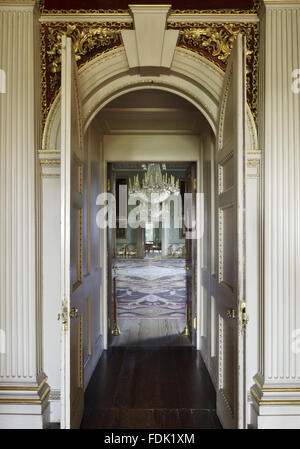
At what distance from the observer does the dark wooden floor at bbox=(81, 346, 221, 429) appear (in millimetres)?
2997

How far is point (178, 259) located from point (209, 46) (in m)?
15.0

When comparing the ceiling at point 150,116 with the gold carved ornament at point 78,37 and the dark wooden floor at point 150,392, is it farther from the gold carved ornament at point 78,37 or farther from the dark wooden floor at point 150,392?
the dark wooden floor at point 150,392

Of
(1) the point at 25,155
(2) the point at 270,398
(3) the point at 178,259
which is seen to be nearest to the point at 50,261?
(1) the point at 25,155

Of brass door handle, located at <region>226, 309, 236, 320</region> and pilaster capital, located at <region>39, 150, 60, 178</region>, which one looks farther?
pilaster capital, located at <region>39, 150, 60, 178</region>

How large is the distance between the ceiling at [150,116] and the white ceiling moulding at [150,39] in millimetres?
1174

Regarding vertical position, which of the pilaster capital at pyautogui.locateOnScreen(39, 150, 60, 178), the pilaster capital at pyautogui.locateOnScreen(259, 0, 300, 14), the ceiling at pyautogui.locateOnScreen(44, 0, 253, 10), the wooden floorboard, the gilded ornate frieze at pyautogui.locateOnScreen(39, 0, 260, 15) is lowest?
the wooden floorboard

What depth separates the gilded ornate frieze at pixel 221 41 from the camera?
2.83 metres

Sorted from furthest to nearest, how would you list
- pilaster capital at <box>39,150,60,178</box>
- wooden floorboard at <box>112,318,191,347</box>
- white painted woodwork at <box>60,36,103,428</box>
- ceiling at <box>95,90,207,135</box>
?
wooden floorboard at <box>112,318,191,347</box>, ceiling at <box>95,90,207,135</box>, pilaster capital at <box>39,150,60,178</box>, white painted woodwork at <box>60,36,103,428</box>

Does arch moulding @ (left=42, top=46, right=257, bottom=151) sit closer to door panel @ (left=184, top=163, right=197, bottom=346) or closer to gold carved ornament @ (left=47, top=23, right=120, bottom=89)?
gold carved ornament @ (left=47, top=23, right=120, bottom=89)

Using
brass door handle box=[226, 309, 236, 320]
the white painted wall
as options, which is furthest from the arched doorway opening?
brass door handle box=[226, 309, 236, 320]

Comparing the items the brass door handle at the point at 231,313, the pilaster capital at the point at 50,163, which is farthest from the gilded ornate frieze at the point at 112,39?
the brass door handle at the point at 231,313

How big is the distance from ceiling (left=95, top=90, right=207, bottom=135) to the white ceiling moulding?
1.17m

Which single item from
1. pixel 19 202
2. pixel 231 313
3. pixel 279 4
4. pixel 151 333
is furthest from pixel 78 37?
pixel 151 333
